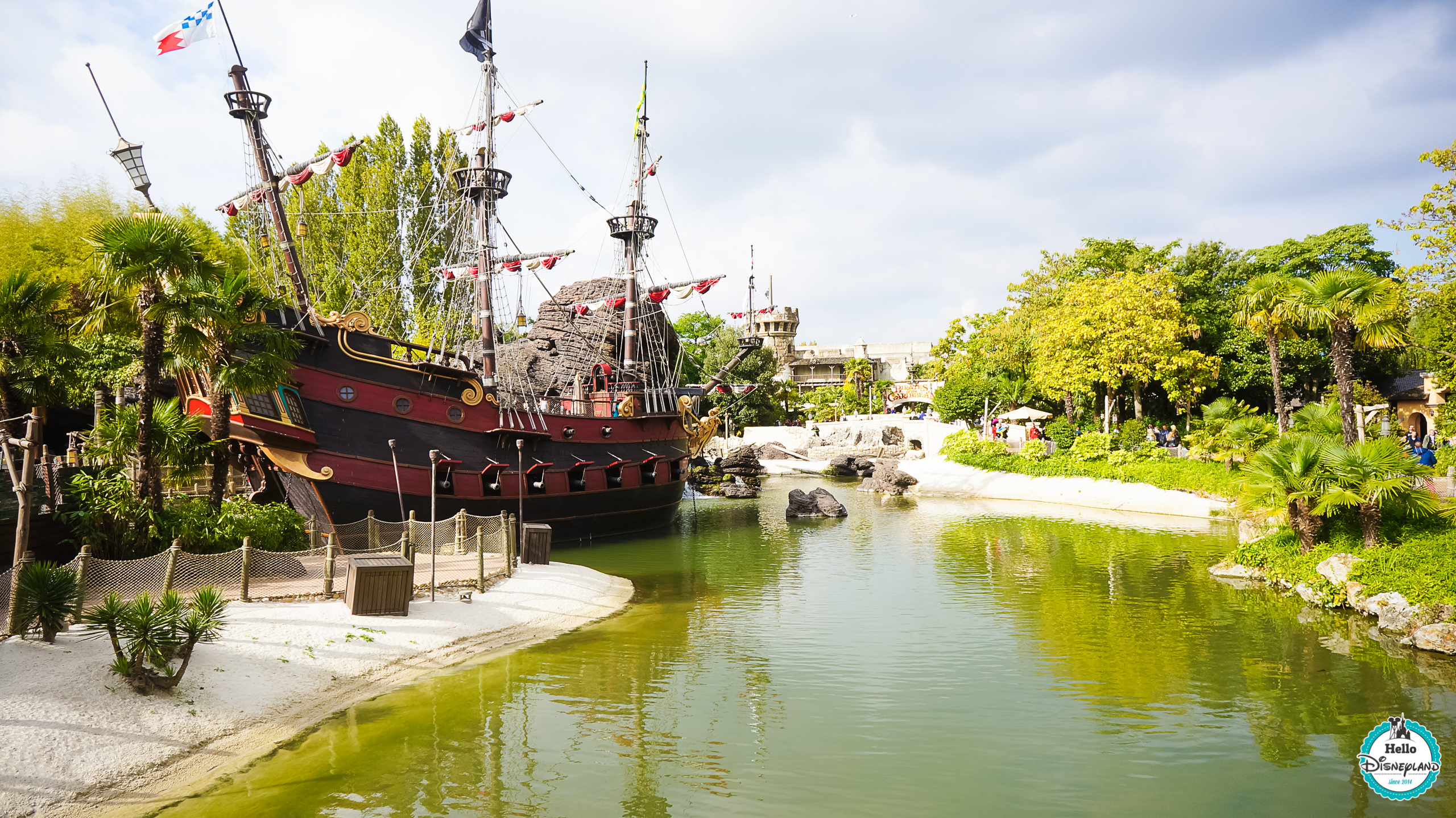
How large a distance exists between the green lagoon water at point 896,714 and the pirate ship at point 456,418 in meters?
7.45

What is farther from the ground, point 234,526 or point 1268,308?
point 1268,308

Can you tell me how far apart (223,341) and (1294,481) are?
19.9 metres

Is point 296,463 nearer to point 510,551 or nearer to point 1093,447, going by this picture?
point 510,551

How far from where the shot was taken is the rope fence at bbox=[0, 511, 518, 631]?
10.5m

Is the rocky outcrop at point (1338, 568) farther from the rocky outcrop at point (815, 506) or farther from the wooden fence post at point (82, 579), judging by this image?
the wooden fence post at point (82, 579)

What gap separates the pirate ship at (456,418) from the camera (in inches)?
759

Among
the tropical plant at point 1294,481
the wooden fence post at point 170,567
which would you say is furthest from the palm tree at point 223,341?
the tropical plant at point 1294,481

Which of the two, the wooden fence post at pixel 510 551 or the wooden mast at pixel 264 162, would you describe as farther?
the wooden mast at pixel 264 162

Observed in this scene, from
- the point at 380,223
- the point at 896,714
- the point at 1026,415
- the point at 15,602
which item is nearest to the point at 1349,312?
the point at 896,714

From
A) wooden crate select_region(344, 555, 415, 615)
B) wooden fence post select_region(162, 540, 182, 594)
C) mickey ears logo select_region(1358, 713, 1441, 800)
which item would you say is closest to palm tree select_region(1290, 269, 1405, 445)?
mickey ears logo select_region(1358, 713, 1441, 800)

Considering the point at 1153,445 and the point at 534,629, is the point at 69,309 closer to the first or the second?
the point at 534,629

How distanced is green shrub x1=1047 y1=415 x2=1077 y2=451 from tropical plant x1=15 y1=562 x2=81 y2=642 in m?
36.5

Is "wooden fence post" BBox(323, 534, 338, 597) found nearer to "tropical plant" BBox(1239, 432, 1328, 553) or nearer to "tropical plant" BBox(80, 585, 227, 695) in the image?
"tropical plant" BBox(80, 585, 227, 695)

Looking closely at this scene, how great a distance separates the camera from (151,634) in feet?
28.8
